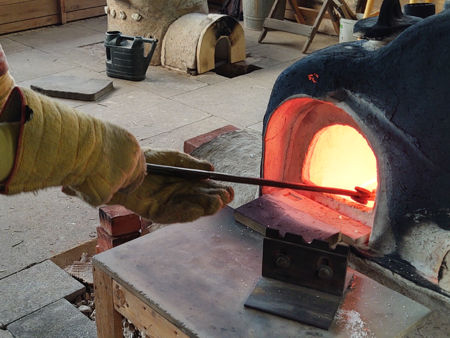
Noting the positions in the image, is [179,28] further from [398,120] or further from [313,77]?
[398,120]

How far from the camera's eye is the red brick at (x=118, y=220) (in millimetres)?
2969

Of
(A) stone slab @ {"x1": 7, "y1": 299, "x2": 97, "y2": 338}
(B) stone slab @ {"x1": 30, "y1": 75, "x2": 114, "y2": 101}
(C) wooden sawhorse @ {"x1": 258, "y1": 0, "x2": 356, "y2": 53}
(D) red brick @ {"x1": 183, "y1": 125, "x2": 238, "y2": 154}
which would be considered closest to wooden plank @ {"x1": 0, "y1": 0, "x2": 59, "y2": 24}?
(B) stone slab @ {"x1": 30, "y1": 75, "x2": 114, "y2": 101}

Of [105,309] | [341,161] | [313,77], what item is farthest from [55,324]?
[313,77]

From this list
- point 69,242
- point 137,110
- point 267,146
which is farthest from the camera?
point 137,110

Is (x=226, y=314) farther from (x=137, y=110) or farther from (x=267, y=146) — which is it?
(x=137, y=110)

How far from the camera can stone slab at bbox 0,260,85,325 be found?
2.79 m

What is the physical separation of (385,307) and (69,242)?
2.01 meters

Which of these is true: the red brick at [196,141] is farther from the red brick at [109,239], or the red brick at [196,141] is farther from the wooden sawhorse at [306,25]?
the wooden sawhorse at [306,25]

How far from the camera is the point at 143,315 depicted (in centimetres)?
199

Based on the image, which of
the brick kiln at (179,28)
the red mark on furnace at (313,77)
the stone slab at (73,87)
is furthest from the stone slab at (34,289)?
the brick kiln at (179,28)

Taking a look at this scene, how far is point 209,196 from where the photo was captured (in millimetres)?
2021

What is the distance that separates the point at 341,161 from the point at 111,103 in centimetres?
331

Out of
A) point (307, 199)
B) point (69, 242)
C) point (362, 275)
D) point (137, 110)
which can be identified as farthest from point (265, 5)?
point (362, 275)

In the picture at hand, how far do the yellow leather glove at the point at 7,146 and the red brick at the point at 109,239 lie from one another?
4.82 ft
